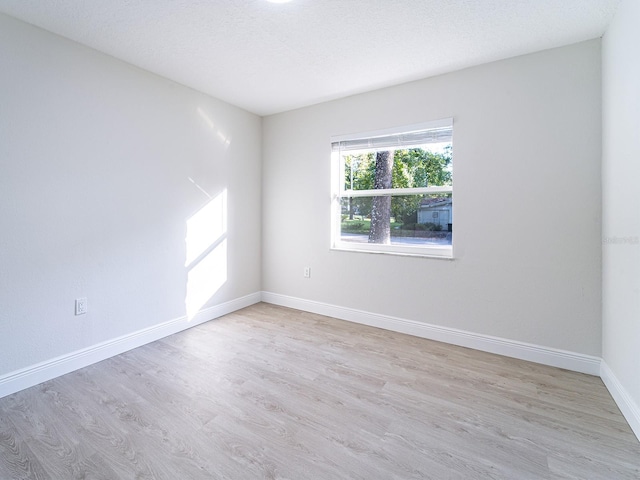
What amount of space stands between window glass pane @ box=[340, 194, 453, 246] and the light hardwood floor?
3.60 feet

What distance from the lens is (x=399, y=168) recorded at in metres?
3.12

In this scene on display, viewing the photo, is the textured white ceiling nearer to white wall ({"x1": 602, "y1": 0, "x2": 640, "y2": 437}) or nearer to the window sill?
white wall ({"x1": 602, "y1": 0, "x2": 640, "y2": 437})

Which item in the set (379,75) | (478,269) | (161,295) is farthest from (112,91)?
(478,269)

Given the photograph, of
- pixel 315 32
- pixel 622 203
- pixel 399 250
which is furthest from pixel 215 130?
pixel 622 203

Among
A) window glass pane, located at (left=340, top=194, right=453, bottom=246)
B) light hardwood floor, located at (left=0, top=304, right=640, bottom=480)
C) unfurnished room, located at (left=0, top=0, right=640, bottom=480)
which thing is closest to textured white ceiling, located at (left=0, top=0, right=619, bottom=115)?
unfurnished room, located at (left=0, top=0, right=640, bottom=480)

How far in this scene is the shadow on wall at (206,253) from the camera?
3125 millimetres

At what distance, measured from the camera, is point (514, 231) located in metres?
2.46

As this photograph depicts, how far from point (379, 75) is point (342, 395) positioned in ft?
8.79

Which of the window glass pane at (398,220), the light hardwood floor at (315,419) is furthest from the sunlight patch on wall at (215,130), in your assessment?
the light hardwood floor at (315,419)

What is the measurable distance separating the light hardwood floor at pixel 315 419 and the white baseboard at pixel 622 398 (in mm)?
47

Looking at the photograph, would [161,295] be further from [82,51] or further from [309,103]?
[309,103]

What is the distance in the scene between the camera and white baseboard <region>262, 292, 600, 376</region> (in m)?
2.26

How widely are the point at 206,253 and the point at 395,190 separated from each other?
214 centimetres

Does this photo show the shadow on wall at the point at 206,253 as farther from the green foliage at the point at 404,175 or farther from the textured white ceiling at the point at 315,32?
the green foliage at the point at 404,175
